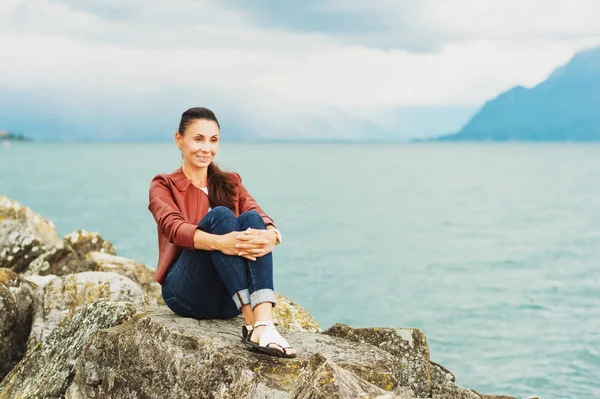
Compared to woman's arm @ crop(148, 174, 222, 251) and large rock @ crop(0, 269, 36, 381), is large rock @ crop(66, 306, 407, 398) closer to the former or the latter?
woman's arm @ crop(148, 174, 222, 251)

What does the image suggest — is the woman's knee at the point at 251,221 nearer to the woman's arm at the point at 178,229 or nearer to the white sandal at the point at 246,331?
the woman's arm at the point at 178,229

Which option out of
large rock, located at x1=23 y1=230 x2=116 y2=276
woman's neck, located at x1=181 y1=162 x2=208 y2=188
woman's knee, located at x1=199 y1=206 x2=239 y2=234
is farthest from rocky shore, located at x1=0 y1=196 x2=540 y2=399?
large rock, located at x1=23 y1=230 x2=116 y2=276

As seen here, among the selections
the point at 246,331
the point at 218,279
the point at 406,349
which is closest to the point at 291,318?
the point at 406,349

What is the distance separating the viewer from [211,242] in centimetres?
611

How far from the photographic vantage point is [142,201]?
65250 millimetres

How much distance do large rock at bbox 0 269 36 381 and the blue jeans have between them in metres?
2.91

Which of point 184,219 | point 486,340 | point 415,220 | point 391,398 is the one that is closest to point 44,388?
point 184,219

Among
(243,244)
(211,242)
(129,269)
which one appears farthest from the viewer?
(129,269)

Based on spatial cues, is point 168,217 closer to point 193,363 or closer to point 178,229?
point 178,229

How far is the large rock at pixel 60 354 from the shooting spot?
21.9 ft

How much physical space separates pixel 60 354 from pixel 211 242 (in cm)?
220

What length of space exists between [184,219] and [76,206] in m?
57.0

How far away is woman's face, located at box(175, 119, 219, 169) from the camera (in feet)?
22.6

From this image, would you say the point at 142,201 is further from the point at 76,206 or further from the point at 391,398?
the point at 391,398
